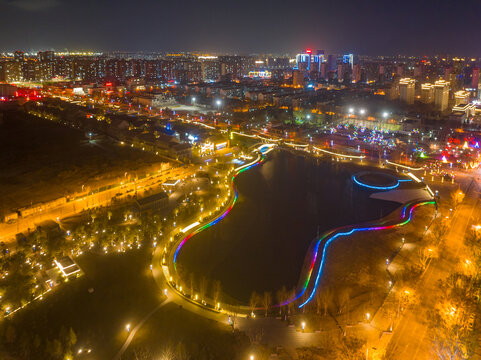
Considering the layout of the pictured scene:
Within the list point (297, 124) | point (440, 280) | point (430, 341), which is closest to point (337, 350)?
point (430, 341)

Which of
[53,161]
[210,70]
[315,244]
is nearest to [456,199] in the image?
[315,244]

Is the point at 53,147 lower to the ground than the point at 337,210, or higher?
higher

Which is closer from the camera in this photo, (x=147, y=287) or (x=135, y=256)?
(x=147, y=287)

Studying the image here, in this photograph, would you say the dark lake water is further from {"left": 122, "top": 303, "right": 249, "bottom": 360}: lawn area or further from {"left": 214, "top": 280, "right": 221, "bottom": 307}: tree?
{"left": 122, "top": 303, "right": 249, "bottom": 360}: lawn area

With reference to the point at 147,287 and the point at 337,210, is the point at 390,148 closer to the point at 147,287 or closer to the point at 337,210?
the point at 337,210

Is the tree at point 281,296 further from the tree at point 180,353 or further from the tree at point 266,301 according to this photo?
the tree at point 180,353

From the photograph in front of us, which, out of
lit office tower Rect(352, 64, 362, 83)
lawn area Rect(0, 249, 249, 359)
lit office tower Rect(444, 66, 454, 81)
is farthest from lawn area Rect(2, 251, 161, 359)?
lit office tower Rect(352, 64, 362, 83)

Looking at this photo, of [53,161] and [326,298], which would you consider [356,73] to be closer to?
[53,161]
